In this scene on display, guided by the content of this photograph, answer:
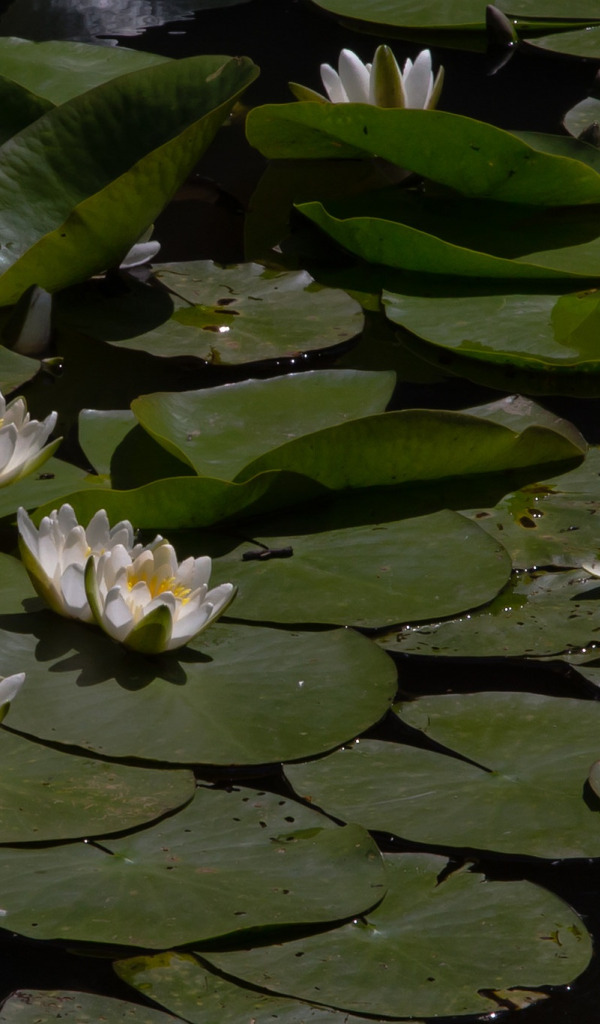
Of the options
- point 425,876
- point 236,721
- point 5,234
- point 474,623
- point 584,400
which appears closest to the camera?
point 425,876

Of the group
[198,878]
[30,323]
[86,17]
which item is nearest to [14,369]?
[30,323]

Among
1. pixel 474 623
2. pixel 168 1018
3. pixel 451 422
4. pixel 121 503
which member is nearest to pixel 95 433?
pixel 121 503

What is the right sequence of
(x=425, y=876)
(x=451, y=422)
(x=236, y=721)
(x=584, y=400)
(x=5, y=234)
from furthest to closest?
(x=5, y=234) → (x=584, y=400) → (x=451, y=422) → (x=236, y=721) → (x=425, y=876)

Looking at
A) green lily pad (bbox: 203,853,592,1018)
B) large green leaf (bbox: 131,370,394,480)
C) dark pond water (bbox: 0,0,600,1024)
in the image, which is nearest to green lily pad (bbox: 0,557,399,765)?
dark pond water (bbox: 0,0,600,1024)

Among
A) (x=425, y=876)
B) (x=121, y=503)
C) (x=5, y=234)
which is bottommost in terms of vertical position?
(x=425, y=876)

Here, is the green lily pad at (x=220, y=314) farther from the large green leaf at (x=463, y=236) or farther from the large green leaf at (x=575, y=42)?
the large green leaf at (x=575, y=42)

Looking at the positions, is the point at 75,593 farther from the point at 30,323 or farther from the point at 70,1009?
the point at 30,323

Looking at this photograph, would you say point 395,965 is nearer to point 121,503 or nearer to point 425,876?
point 425,876

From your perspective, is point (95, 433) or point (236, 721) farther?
point (95, 433)
